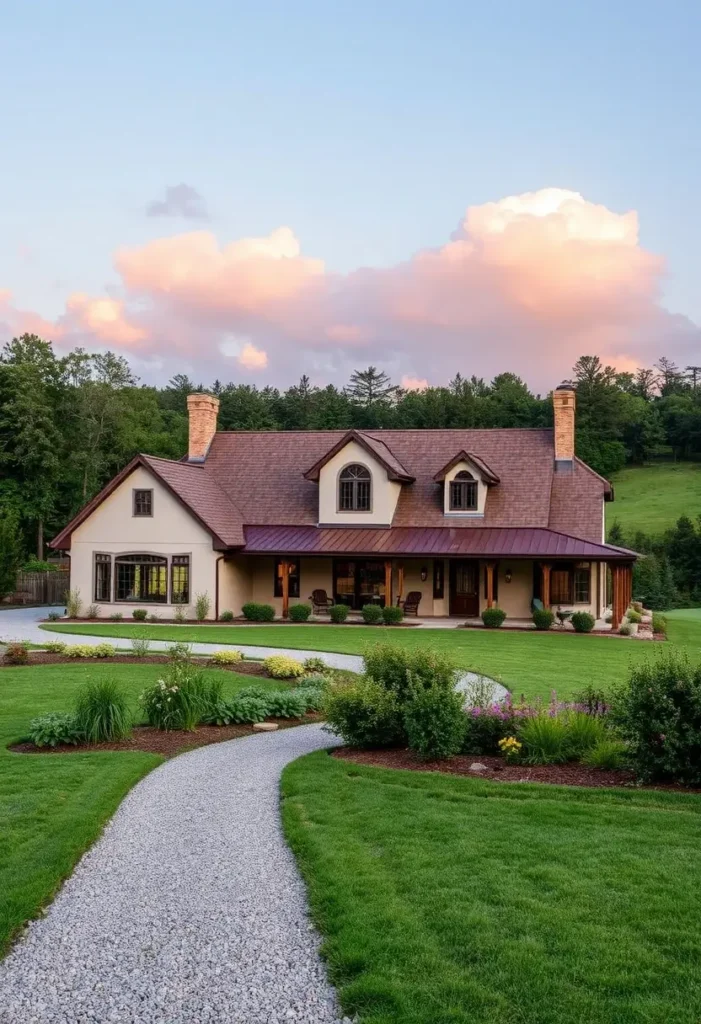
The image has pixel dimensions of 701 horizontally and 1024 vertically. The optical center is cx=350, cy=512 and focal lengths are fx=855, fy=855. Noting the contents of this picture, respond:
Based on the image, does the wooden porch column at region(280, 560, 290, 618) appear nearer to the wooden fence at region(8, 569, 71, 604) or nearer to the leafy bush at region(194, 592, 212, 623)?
the leafy bush at region(194, 592, 212, 623)

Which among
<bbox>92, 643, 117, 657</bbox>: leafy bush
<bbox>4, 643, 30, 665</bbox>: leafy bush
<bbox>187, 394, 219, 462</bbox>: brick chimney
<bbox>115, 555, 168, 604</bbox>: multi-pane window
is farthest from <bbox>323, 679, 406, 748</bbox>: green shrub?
<bbox>187, 394, 219, 462</bbox>: brick chimney

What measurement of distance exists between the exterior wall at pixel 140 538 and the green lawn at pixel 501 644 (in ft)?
8.04

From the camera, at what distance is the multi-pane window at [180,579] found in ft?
95.9

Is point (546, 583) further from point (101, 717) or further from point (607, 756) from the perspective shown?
point (101, 717)

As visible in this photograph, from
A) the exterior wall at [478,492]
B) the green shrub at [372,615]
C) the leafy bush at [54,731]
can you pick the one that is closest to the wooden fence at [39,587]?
the green shrub at [372,615]

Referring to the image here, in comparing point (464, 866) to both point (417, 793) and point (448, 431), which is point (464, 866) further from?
point (448, 431)

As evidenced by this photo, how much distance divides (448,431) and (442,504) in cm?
433

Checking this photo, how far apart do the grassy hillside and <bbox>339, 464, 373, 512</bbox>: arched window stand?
30091mm

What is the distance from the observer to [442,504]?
102ft

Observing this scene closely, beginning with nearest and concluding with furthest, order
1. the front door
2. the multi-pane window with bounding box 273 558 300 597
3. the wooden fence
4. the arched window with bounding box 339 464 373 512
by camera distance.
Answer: the front door < the arched window with bounding box 339 464 373 512 < the multi-pane window with bounding box 273 558 300 597 < the wooden fence

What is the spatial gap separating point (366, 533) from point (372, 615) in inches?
128

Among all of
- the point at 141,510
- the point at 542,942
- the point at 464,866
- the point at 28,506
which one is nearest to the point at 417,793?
the point at 464,866

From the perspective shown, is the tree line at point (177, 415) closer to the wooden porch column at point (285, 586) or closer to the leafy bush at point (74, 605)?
the leafy bush at point (74, 605)

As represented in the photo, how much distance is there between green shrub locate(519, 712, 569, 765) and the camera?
9312mm
